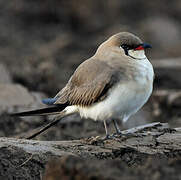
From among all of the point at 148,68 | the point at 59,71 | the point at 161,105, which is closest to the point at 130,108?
the point at 148,68

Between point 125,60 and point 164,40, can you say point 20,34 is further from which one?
point 125,60

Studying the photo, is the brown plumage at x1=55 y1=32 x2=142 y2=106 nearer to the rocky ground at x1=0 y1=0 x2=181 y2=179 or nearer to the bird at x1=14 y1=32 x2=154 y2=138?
the bird at x1=14 y1=32 x2=154 y2=138

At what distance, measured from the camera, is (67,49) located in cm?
1392

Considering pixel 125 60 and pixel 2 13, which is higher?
pixel 125 60

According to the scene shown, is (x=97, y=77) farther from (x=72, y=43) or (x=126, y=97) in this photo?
(x=72, y=43)

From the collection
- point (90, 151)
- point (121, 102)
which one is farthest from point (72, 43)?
point (90, 151)

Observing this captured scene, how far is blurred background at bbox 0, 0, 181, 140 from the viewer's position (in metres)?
9.11

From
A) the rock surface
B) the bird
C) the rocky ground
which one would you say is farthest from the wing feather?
the rocky ground

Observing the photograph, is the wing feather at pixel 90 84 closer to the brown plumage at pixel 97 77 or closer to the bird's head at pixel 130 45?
the brown plumage at pixel 97 77

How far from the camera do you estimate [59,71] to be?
11.8m

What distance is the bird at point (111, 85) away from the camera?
5.74 meters

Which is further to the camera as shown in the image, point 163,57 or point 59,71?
point 163,57

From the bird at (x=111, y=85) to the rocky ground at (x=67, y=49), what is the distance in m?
1.47

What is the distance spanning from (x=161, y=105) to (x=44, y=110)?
3758 millimetres
